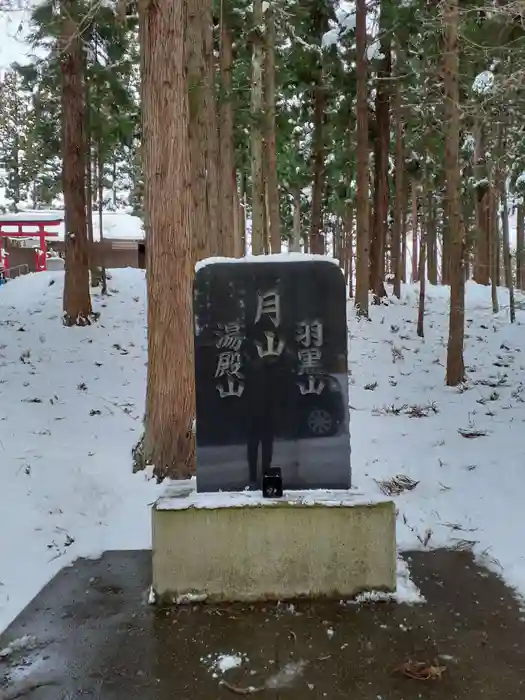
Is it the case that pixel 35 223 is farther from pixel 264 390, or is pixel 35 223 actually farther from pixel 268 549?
pixel 268 549

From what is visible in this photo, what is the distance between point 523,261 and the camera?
36.6m

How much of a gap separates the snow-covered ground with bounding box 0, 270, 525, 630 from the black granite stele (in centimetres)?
67

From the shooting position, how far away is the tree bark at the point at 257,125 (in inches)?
524

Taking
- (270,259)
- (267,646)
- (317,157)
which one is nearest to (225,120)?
(317,157)

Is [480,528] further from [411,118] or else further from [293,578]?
[411,118]

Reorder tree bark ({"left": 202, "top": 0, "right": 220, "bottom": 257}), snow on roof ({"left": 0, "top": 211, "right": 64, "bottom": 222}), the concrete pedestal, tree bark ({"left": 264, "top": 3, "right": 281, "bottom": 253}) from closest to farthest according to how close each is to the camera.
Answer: the concrete pedestal, tree bark ({"left": 202, "top": 0, "right": 220, "bottom": 257}), tree bark ({"left": 264, "top": 3, "right": 281, "bottom": 253}), snow on roof ({"left": 0, "top": 211, "right": 64, "bottom": 222})

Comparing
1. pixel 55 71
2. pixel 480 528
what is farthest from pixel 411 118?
pixel 480 528

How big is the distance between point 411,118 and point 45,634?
63.8 ft

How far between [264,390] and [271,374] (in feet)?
0.43

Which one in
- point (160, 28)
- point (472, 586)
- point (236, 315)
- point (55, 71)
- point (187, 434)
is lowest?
point (472, 586)

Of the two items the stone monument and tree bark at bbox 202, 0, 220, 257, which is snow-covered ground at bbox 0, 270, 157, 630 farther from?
tree bark at bbox 202, 0, 220, 257

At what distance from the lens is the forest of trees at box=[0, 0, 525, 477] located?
6465mm

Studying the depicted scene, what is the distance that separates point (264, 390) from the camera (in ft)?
15.6

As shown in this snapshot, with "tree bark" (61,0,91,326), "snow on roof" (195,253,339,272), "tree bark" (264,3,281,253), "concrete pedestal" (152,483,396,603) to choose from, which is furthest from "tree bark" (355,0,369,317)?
"concrete pedestal" (152,483,396,603)
